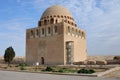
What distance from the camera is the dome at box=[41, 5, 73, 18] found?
4188 centimetres

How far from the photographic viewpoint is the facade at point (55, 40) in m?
36.6

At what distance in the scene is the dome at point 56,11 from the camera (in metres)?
41.9

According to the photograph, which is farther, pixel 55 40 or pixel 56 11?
pixel 56 11

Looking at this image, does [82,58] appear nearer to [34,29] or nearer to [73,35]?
[73,35]

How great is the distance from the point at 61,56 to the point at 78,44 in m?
5.83

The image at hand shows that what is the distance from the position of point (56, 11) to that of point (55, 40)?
7.14 meters

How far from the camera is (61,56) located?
36281mm

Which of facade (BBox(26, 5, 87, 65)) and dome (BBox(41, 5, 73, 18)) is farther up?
dome (BBox(41, 5, 73, 18))

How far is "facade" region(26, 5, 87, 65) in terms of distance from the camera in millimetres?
36625

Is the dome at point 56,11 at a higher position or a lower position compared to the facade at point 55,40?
higher

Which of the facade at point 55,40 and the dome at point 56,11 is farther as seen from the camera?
the dome at point 56,11

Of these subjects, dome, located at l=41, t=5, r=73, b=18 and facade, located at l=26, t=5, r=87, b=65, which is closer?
facade, located at l=26, t=5, r=87, b=65

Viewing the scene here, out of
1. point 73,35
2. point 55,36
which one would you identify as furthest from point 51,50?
point 73,35

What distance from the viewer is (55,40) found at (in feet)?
125
